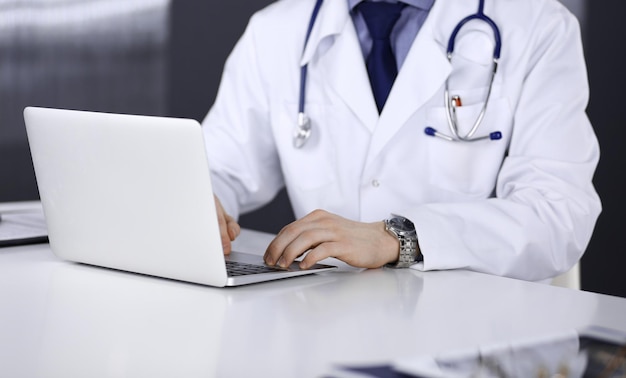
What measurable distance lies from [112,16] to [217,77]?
477 mm

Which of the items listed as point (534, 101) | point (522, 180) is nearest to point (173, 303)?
point (522, 180)

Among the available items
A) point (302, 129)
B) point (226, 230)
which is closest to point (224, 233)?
point (226, 230)

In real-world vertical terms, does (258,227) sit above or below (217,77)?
below

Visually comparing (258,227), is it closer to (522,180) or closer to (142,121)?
(522,180)

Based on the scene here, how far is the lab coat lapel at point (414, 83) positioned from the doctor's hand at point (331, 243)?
49 centimetres

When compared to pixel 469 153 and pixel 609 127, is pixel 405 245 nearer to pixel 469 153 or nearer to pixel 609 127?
pixel 469 153

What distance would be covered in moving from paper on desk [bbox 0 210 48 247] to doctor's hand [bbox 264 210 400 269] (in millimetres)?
447

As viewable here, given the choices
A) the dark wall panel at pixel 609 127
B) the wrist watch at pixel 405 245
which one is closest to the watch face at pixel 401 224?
the wrist watch at pixel 405 245

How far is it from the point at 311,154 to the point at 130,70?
5.00ft

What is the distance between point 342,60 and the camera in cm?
185

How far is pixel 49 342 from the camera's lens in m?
0.86

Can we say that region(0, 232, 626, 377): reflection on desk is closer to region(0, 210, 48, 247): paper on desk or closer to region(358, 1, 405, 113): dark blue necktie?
region(0, 210, 48, 247): paper on desk

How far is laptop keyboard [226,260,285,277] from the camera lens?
1.16 m

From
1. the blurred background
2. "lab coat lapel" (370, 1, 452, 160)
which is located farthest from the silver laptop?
the blurred background
